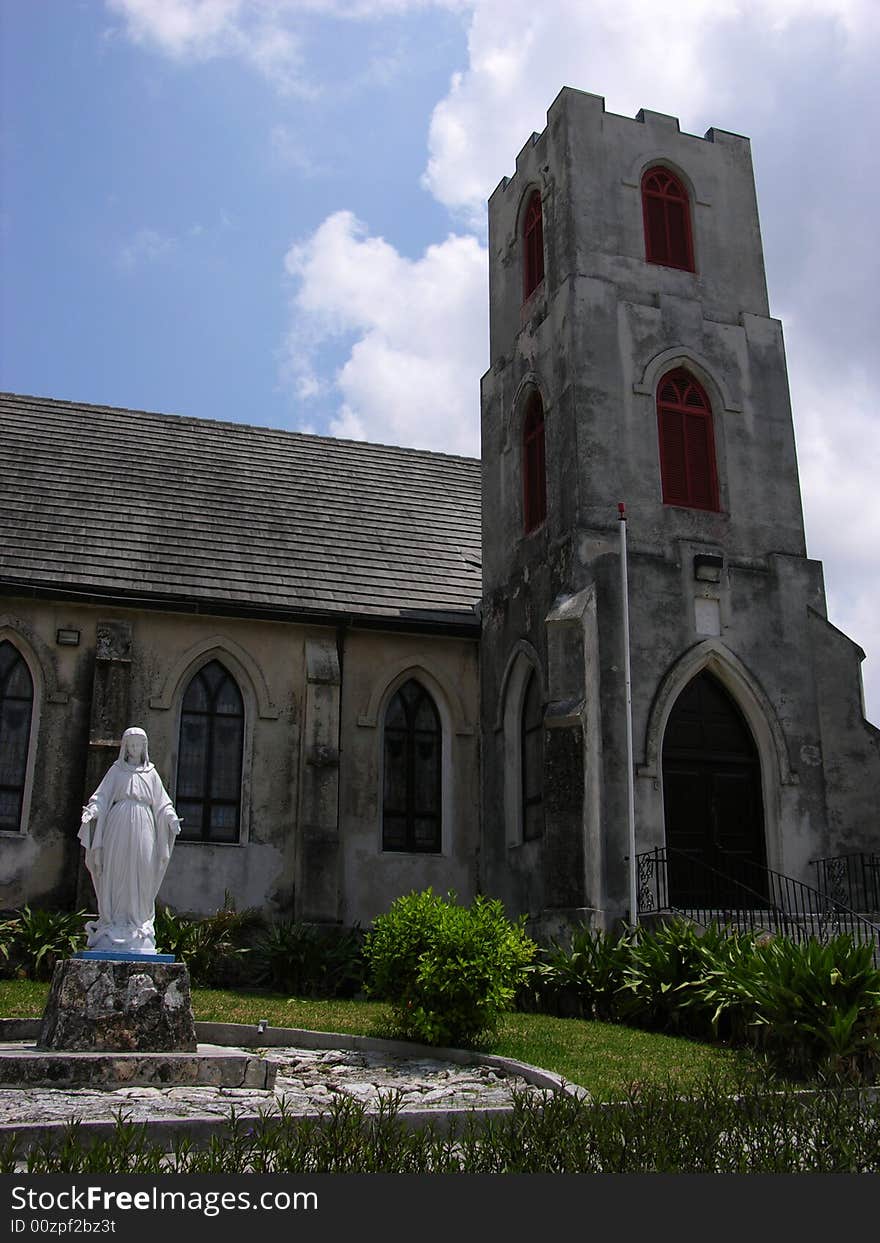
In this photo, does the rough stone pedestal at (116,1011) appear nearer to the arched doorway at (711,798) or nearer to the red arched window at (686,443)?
the arched doorway at (711,798)

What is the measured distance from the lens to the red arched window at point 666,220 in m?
20.6

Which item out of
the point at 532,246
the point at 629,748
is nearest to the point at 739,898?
Result: the point at 629,748

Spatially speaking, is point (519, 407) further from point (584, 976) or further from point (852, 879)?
point (584, 976)

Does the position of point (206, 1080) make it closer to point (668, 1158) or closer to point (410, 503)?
point (668, 1158)

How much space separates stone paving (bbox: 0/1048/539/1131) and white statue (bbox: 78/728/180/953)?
5.87 feet

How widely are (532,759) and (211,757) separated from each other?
5311mm

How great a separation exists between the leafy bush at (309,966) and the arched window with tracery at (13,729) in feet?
14.9

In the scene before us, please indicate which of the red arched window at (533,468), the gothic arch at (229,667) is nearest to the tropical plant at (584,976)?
the gothic arch at (229,667)

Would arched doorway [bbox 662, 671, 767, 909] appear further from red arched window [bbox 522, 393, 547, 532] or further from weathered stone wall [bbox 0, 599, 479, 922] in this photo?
weathered stone wall [bbox 0, 599, 479, 922]

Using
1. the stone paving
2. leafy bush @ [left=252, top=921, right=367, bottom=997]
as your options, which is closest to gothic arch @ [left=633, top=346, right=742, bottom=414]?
leafy bush @ [left=252, top=921, right=367, bottom=997]

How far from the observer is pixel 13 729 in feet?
62.6

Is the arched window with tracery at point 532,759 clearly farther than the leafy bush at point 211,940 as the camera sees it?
A: Yes

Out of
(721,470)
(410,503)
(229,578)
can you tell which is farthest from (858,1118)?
(410,503)

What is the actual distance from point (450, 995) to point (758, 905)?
24.0 feet
